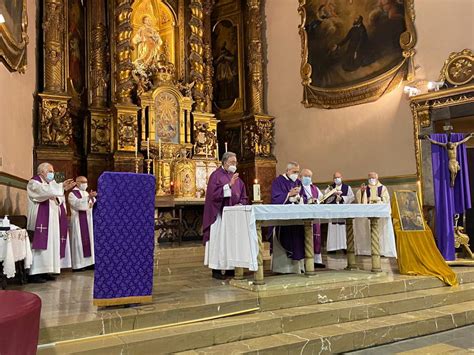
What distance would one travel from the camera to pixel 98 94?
11773mm

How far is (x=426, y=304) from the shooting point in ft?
19.3

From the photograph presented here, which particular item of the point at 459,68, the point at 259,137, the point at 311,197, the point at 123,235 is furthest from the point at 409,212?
the point at 259,137

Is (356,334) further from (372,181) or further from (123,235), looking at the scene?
(372,181)

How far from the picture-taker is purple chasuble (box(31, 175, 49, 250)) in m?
6.73

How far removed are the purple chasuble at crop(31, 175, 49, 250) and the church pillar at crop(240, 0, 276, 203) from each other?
21.1ft

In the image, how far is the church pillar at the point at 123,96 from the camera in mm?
11195

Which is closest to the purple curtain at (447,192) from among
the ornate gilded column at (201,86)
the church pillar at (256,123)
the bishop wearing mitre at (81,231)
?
the church pillar at (256,123)

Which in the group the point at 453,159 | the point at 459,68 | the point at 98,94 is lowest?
the point at 453,159

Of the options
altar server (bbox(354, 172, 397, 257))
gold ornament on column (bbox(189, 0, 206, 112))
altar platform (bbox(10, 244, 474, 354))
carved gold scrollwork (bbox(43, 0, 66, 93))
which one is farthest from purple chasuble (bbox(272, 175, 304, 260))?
gold ornament on column (bbox(189, 0, 206, 112))

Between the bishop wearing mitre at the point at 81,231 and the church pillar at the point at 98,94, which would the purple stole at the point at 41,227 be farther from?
the church pillar at the point at 98,94

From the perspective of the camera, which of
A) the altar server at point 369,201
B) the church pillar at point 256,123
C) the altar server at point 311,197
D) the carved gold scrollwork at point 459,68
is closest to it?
the altar server at point 311,197

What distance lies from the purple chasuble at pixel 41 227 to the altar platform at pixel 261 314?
60 centimetres

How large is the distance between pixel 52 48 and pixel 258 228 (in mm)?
6938

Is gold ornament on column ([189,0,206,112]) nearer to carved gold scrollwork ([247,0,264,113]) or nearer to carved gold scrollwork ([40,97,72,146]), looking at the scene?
carved gold scrollwork ([247,0,264,113])
